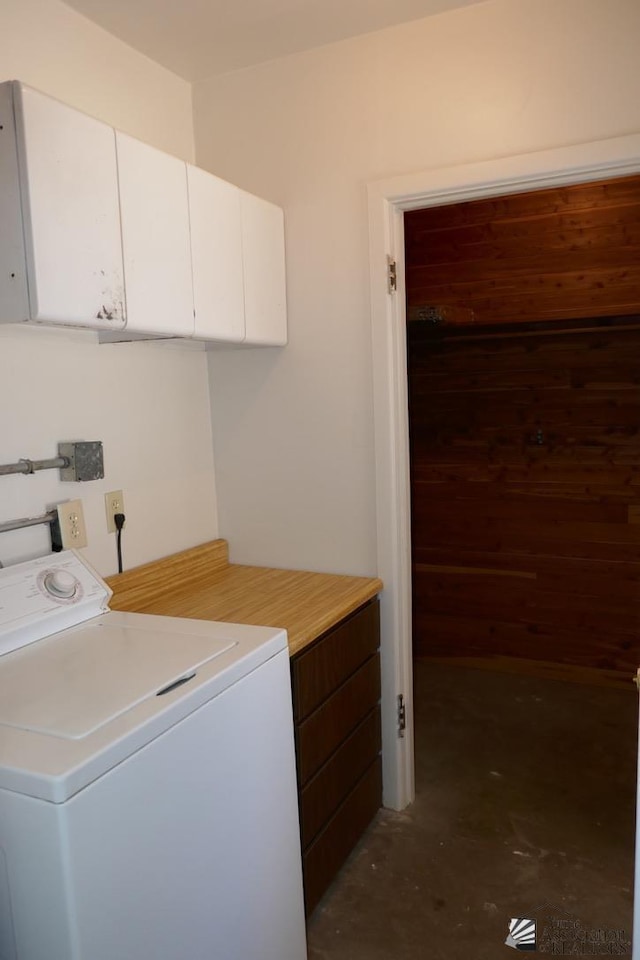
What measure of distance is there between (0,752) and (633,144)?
198 cm

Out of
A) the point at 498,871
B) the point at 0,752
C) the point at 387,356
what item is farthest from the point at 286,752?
the point at 387,356

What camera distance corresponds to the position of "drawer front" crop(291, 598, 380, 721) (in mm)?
1735

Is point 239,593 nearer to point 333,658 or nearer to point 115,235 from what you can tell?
point 333,658

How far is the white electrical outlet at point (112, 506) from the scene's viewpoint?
79.0 inches

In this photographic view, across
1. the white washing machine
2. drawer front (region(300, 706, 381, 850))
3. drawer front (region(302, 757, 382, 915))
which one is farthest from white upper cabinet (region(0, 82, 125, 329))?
drawer front (region(302, 757, 382, 915))

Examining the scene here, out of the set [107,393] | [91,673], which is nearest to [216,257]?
[107,393]

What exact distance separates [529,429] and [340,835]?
6.82 ft

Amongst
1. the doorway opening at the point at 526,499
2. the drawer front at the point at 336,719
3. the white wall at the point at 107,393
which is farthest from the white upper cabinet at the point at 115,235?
the doorway opening at the point at 526,499

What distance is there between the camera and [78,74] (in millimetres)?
1876

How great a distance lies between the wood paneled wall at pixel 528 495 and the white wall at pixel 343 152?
42.2 inches

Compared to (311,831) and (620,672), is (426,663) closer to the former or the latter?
(620,672)

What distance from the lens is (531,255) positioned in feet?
9.86

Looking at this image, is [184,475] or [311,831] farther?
[184,475]

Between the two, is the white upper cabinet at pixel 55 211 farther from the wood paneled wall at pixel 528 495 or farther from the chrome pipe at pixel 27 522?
the wood paneled wall at pixel 528 495
